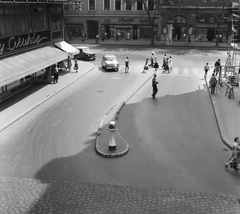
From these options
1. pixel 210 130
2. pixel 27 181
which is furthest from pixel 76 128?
pixel 210 130

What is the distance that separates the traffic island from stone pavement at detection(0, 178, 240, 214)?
7.89ft

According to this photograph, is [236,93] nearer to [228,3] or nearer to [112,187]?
[112,187]

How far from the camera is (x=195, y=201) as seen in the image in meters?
10.4

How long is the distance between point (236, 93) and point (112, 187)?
15807 mm

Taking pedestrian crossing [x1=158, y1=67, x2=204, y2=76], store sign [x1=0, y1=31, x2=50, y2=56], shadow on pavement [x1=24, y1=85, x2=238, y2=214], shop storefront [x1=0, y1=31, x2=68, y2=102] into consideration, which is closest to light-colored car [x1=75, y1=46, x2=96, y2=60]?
shop storefront [x1=0, y1=31, x2=68, y2=102]

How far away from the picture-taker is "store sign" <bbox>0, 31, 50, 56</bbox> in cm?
2116

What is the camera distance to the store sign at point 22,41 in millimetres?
21156

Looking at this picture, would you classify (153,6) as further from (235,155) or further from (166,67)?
(235,155)

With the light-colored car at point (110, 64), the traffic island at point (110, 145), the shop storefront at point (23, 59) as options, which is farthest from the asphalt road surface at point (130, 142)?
the light-colored car at point (110, 64)

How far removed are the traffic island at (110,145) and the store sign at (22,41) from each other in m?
9.92

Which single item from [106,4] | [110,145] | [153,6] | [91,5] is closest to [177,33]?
[153,6]

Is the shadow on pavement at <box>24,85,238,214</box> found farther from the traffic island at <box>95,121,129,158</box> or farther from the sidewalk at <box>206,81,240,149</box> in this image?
the sidewalk at <box>206,81,240,149</box>

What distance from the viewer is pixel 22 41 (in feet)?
78.0

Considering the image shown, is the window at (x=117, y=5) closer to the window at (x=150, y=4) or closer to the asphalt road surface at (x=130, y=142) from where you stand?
the window at (x=150, y=4)
